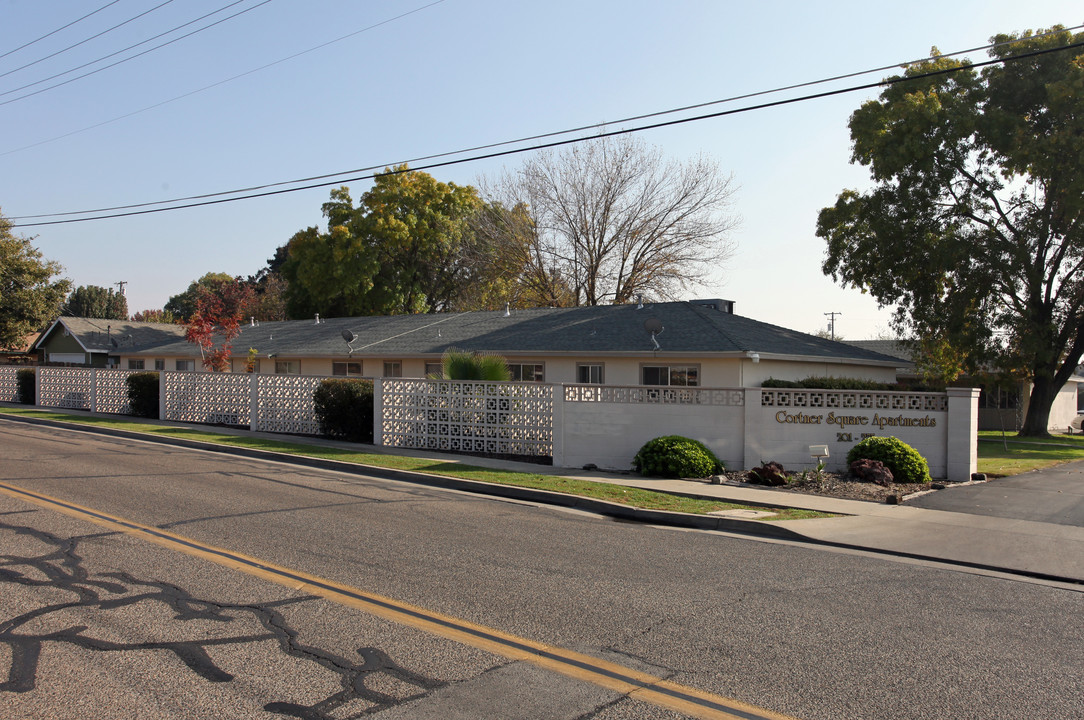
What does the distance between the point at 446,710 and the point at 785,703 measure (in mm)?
2000

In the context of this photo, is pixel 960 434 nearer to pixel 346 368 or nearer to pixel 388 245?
pixel 346 368

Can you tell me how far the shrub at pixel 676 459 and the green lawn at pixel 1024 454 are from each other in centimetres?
636

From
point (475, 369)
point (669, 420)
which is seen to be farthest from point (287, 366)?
point (669, 420)

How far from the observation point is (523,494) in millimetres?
13062

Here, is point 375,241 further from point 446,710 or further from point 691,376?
point 446,710

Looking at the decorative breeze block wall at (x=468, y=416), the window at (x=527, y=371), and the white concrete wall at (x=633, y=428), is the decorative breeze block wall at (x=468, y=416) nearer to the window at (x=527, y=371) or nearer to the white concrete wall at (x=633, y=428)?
the white concrete wall at (x=633, y=428)

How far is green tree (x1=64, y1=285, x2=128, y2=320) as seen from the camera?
80.2m

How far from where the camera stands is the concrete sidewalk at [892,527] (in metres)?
9.01

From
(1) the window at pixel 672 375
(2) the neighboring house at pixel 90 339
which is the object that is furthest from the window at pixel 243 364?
(1) the window at pixel 672 375

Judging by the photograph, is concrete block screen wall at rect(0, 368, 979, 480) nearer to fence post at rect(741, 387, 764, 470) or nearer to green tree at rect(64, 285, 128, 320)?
fence post at rect(741, 387, 764, 470)

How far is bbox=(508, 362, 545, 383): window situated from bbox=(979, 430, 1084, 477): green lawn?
1251cm

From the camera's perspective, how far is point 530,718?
4406 mm

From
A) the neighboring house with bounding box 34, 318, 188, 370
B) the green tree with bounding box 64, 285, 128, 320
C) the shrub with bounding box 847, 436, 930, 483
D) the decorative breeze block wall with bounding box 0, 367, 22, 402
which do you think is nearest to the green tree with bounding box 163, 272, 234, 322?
the green tree with bounding box 64, 285, 128, 320

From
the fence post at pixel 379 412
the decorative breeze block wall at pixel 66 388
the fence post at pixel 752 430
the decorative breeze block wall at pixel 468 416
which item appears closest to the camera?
the fence post at pixel 752 430
